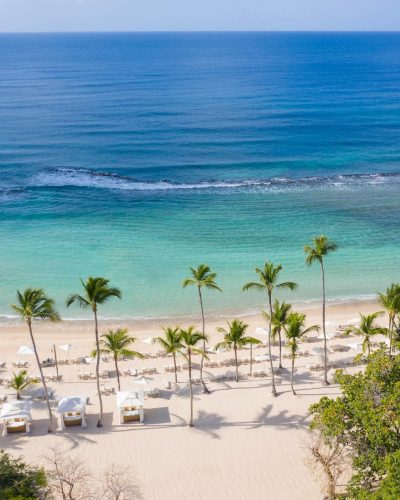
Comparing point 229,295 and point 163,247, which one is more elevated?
point 163,247

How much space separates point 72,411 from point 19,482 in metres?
7.83

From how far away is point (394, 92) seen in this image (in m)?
116

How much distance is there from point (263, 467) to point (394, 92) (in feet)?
361

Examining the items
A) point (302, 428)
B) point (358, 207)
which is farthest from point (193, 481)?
point (358, 207)

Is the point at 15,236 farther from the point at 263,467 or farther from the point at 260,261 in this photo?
the point at 263,467

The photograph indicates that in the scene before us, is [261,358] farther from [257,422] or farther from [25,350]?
[25,350]

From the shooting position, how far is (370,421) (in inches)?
704

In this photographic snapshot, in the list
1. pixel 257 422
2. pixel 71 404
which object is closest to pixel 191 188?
pixel 71 404

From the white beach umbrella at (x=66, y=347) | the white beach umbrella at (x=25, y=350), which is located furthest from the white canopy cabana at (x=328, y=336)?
the white beach umbrella at (x=25, y=350)

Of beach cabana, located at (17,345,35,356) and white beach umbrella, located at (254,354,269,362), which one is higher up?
beach cabana, located at (17,345,35,356)

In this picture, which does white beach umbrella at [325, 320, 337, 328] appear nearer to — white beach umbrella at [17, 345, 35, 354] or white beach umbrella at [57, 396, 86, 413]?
white beach umbrella at [57, 396, 86, 413]

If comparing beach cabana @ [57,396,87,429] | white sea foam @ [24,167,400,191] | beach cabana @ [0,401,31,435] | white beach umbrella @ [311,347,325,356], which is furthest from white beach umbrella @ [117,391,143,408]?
white sea foam @ [24,167,400,191]

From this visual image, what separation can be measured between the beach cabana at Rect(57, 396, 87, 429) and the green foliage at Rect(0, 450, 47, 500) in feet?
21.2

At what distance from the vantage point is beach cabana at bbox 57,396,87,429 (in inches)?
989
